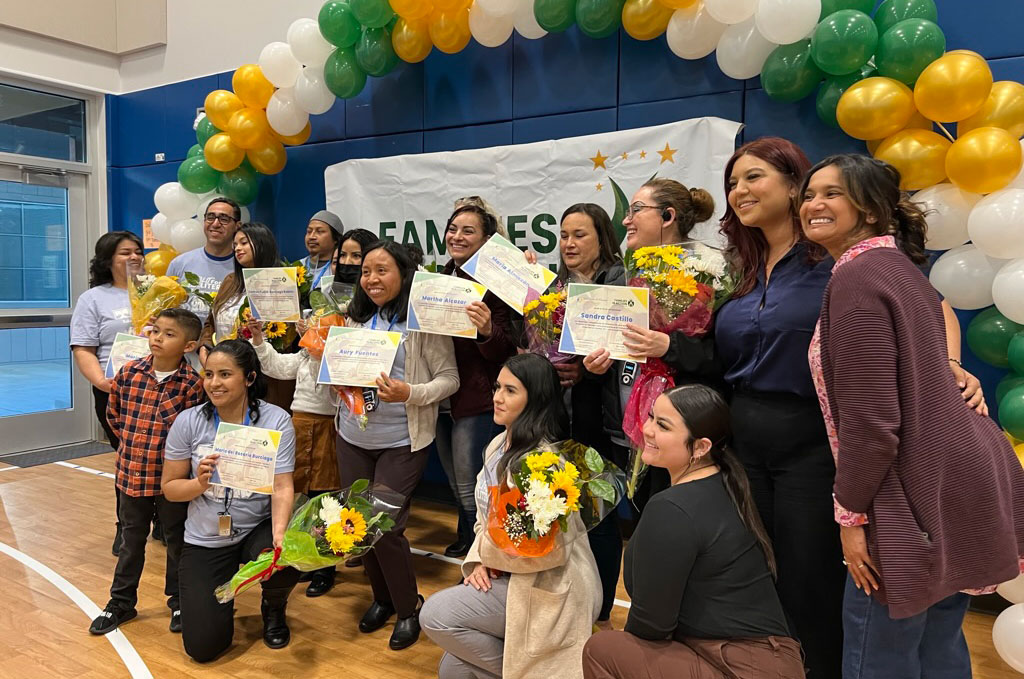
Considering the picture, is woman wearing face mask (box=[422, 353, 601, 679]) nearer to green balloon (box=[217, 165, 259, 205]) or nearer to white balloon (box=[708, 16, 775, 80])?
white balloon (box=[708, 16, 775, 80])

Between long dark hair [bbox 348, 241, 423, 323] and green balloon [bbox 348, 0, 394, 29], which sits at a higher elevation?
green balloon [bbox 348, 0, 394, 29]

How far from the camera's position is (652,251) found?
2289 mm

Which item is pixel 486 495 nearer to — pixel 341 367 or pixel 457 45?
pixel 341 367

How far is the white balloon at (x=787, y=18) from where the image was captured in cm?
288

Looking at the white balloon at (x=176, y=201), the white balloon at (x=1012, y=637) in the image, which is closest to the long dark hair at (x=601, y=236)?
the white balloon at (x=1012, y=637)

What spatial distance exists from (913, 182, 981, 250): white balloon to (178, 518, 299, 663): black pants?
2766mm

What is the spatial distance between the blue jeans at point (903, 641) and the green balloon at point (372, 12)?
3.59 meters

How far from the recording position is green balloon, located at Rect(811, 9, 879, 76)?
9.16ft

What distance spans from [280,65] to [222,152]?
0.72 m

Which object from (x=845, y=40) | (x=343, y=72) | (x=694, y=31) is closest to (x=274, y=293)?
(x=343, y=72)

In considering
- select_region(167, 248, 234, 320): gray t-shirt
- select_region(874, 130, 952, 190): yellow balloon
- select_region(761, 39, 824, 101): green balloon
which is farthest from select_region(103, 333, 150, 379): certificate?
select_region(874, 130, 952, 190): yellow balloon

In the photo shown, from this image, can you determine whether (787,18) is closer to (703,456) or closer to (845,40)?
(845,40)

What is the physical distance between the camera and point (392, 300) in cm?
294

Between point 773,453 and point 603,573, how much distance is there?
118cm
